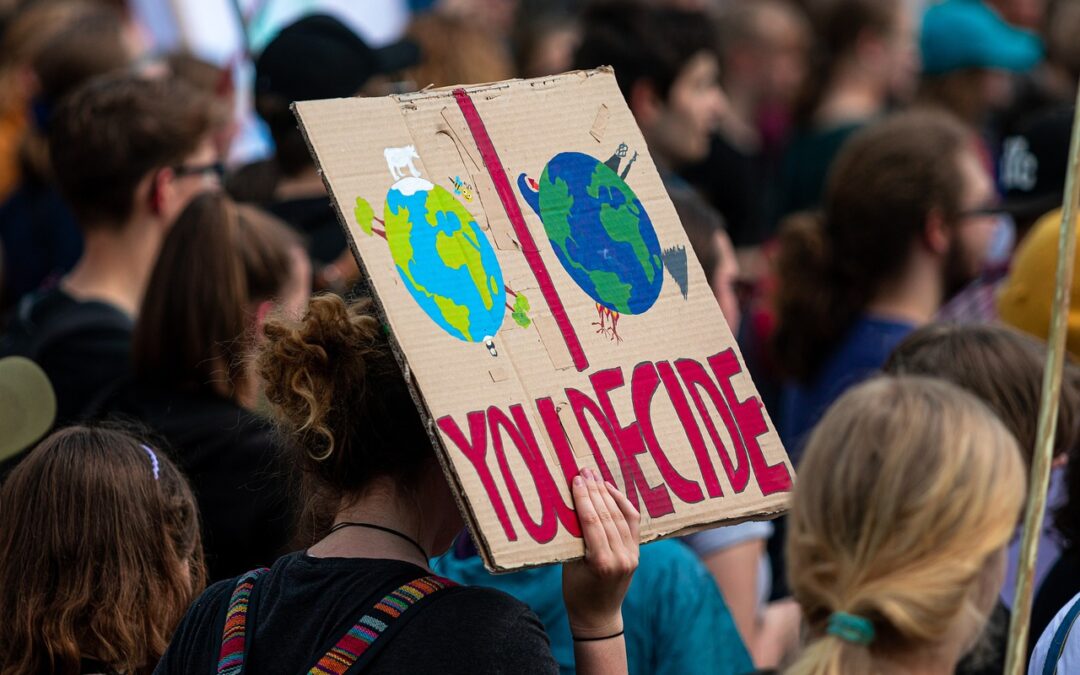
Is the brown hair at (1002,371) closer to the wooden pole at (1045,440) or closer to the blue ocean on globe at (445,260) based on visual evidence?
the wooden pole at (1045,440)

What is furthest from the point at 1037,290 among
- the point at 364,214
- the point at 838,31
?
the point at 838,31

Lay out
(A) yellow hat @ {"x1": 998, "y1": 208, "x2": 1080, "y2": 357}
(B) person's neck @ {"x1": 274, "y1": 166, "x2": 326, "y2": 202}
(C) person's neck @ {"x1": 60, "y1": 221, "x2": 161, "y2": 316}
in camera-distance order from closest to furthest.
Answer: (A) yellow hat @ {"x1": 998, "y1": 208, "x2": 1080, "y2": 357}, (C) person's neck @ {"x1": 60, "y1": 221, "x2": 161, "y2": 316}, (B) person's neck @ {"x1": 274, "y1": 166, "x2": 326, "y2": 202}

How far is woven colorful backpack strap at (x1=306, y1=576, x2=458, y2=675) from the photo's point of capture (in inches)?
64.4

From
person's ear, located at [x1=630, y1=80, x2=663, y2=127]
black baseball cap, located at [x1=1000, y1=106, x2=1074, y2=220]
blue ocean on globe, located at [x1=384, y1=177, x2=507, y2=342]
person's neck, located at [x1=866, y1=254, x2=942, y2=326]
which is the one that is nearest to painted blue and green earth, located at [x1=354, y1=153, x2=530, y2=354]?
blue ocean on globe, located at [x1=384, y1=177, x2=507, y2=342]

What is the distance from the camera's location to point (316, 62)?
3.98 m

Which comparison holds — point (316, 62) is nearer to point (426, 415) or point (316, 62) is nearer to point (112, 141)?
point (112, 141)

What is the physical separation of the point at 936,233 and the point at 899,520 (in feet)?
7.07

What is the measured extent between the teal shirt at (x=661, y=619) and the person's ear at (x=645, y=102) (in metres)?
2.77

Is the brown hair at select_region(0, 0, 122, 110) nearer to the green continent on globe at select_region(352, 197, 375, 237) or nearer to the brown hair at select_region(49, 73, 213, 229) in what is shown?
the brown hair at select_region(49, 73, 213, 229)

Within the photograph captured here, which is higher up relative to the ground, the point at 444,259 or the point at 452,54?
the point at 452,54

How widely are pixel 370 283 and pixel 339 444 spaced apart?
0.85 feet

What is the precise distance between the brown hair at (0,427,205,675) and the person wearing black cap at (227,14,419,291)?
1.52 metres

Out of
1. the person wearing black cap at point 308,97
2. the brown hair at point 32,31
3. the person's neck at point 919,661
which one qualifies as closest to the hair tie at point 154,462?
the person's neck at point 919,661

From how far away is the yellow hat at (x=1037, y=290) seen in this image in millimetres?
3006
